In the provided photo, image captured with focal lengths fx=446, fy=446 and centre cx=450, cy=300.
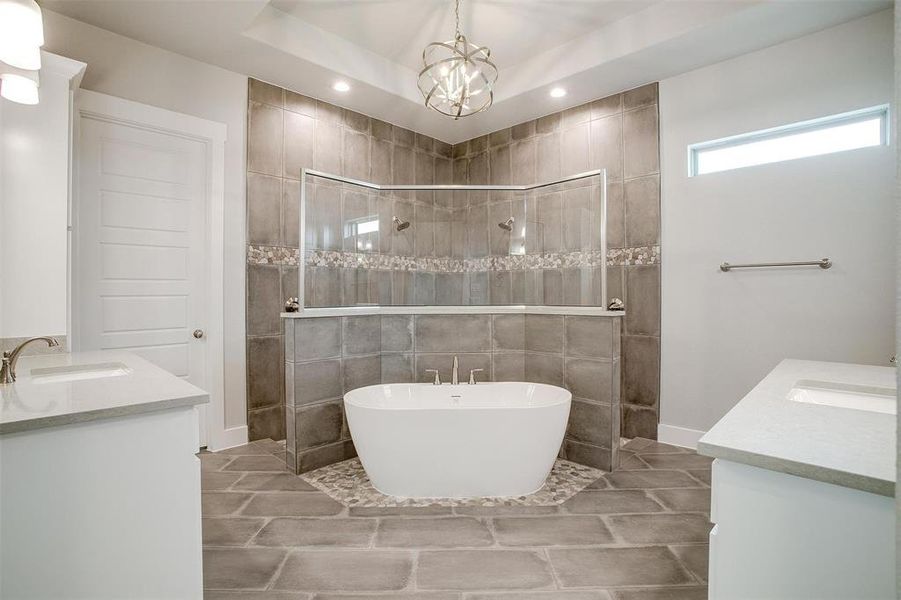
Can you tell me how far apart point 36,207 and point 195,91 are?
1412mm

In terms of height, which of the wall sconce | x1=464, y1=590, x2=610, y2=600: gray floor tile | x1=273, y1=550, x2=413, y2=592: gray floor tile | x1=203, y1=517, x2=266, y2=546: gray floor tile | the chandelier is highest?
the chandelier

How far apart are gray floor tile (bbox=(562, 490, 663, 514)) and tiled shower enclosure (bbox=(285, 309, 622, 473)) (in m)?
0.34

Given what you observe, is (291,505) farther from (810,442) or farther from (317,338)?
(810,442)

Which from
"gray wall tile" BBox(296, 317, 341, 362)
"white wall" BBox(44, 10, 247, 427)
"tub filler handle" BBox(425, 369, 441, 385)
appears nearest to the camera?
"white wall" BBox(44, 10, 247, 427)

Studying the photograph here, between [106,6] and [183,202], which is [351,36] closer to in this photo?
[106,6]

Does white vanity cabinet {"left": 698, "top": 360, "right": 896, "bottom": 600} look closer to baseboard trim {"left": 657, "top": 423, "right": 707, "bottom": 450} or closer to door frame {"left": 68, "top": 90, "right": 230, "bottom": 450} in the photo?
baseboard trim {"left": 657, "top": 423, "right": 707, "bottom": 450}

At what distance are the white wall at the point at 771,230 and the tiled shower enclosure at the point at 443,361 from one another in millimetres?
808

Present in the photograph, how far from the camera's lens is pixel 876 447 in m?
0.86

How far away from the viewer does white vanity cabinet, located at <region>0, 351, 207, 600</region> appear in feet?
3.22

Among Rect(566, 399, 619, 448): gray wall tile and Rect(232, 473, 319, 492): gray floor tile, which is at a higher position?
Rect(566, 399, 619, 448): gray wall tile

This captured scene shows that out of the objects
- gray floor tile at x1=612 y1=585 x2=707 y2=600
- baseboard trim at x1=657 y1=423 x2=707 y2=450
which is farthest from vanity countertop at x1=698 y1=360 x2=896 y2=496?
baseboard trim at x1=657 y1=423 x2=707 y2=450

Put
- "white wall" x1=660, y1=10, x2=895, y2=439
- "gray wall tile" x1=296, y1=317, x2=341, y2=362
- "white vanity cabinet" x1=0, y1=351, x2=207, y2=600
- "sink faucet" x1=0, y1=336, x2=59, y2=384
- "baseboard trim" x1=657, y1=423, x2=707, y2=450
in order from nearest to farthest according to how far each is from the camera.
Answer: "white vanity cabinet" x1=0, y1=351, x2=207, y2=600, "sink faucet" x1=0, y1=336, x2=59, y2=384, "white wall" x1=660, y1=10, x2=895, y2=439, "gray wall tile" x1=296, y1=317, x2=341, y2=362, "baseboard trim" x1=657, y1=423, x2=707, y2=450

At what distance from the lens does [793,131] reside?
2.82 metres

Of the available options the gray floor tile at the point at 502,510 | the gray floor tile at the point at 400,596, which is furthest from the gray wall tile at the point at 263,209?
the gray floor tile at the point at 400,596
